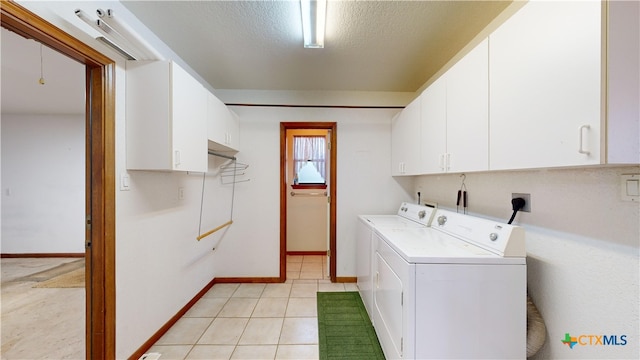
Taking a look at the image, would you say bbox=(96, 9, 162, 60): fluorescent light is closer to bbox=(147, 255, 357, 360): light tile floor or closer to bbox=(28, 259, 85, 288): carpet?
bbox=(147, 255, 357, 360): light tile floor

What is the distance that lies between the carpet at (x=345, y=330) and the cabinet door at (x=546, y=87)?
1603 mm

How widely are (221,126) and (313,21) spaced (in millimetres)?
1417

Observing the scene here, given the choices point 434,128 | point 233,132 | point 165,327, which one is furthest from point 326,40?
point 165,327

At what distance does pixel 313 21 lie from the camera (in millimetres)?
1542

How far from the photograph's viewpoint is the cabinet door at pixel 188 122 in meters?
1.62

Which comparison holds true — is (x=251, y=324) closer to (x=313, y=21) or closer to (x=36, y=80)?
(x=313, y=21)

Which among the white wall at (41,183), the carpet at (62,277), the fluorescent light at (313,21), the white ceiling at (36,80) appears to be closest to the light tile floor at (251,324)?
the carpet at (62,277)

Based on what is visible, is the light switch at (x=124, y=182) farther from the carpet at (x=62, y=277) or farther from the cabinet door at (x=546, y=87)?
the cabinet door at (x=546, y=87)

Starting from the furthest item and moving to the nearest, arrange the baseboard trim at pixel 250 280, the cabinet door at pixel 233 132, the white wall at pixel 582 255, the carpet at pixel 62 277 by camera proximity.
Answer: the baseboard trim at pixel 250 280 < the cabinet door at pixel 233 132 < the carpet at pixel 62 277 < the white wall at pixel 582 255

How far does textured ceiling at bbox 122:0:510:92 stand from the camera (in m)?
1.55

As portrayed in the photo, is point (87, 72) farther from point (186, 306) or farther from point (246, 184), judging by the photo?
point (186, 306)

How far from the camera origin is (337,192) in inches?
118

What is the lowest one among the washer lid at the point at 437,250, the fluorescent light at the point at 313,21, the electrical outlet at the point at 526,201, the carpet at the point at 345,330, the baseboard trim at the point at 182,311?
the carpet at the point at 345,330

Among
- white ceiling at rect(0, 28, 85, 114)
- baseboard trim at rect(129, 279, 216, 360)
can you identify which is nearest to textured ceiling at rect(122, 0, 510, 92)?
white ceiling at rect(0, 28, 85, 114)
